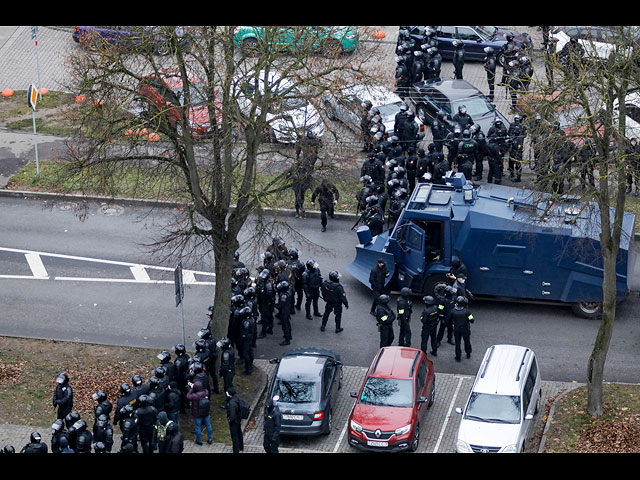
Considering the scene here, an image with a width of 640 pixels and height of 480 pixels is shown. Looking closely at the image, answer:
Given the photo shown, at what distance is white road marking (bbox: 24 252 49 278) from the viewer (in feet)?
70.0

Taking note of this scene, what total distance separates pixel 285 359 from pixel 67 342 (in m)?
5.38

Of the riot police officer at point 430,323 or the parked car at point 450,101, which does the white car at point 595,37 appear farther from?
the riot police officer at point 430,323

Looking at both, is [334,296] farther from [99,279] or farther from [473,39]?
[473,39]

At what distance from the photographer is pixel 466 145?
23.9m

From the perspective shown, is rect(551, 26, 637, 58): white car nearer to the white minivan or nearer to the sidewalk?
the white minivan

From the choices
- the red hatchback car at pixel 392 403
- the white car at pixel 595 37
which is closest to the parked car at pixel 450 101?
the white car at pixel 595 37

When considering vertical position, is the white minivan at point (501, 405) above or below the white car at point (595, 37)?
below

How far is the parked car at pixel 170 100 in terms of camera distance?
14.9 meters

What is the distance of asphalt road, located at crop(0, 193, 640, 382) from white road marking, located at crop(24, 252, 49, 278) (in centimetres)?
3

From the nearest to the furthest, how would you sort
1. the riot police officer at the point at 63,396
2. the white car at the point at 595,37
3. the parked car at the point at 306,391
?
1. the white car at the point at 595,37
2. the riot police officer at the point at 63,396
3. the parked car at the point at 306,391

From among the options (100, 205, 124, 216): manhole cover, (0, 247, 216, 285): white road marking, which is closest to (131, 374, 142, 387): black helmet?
(0, 247, 216, 285): white road marking

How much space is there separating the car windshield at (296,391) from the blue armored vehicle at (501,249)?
418 centimetres

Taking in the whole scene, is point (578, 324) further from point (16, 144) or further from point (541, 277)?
point (16, 144)

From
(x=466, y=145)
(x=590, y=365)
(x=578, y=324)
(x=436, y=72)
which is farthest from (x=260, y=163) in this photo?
(x=590, y=365)
